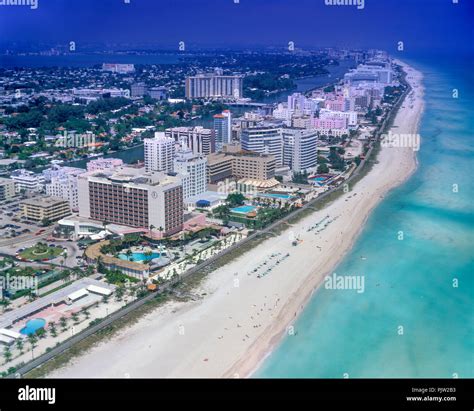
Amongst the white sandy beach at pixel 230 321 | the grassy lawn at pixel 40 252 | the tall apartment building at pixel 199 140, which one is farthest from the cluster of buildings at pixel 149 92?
the grassy lawn at pixel 40 252

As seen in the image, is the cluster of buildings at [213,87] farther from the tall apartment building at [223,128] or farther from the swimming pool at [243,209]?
the swimming pool at [243,209]

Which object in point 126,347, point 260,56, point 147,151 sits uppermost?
point 260,56

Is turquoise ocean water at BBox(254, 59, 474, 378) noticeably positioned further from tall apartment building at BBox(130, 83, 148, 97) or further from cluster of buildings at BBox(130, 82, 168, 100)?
tall apartment building at BBox(130, 83, 148, 97)

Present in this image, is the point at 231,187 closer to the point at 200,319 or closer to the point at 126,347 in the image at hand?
the point at 200,319

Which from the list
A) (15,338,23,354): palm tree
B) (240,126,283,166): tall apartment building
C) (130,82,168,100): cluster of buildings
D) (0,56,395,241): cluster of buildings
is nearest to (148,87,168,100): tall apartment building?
(130,82,168,100): cluster of buildings
